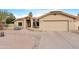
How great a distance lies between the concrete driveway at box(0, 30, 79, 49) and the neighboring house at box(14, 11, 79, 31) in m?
0.08

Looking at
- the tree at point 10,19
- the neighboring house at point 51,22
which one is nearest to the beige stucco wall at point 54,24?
the neighboring house at point 51,22

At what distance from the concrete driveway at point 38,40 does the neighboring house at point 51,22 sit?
79 mm

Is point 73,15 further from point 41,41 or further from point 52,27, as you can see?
point 41,41

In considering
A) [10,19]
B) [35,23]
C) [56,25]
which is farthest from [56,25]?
[10,19]

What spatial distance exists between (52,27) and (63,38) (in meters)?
0.23

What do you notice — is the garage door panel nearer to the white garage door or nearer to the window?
the white garage door

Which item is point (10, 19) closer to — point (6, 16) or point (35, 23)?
point (6, 16)

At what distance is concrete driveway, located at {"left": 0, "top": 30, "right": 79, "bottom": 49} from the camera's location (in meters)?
3.03

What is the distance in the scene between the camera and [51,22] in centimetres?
310

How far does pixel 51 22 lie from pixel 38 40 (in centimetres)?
33

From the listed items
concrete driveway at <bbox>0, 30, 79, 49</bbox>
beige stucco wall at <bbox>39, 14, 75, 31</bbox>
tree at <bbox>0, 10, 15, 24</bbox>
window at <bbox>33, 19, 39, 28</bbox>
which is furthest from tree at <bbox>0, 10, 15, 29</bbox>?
beige stucco wall at <bbox>39, 14, 75, 31</bbox>
